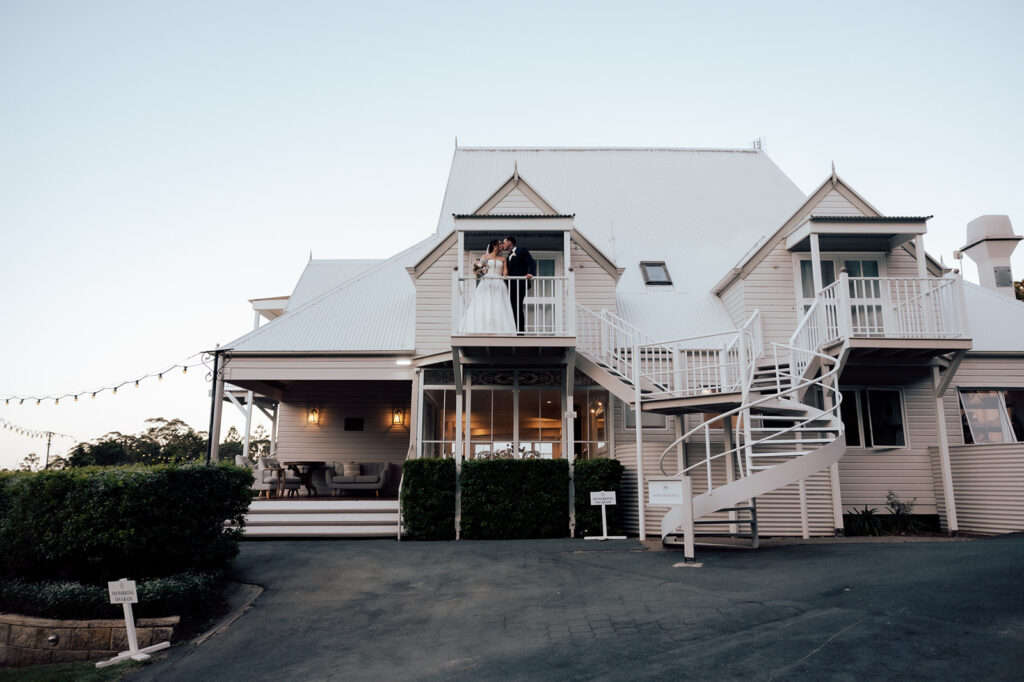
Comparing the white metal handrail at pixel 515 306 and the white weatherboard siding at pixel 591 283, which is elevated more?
the white weatherboard siding at pixel 591 283

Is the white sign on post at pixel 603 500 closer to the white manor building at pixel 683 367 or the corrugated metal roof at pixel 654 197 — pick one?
the white manor building at pixel 683 367

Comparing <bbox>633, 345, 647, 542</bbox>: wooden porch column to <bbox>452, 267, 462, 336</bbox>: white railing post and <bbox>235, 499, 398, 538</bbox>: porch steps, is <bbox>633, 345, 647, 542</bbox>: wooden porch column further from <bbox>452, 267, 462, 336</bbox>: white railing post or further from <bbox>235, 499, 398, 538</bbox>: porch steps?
<bbox>235, 499, 398, 538</bbox>: porch steps

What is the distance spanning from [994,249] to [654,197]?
8792 mm

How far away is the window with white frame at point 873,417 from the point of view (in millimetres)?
13258

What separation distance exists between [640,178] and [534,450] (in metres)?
10.4

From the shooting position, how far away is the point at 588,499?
37.3 feet

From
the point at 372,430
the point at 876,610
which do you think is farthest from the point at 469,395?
the point at 876,610

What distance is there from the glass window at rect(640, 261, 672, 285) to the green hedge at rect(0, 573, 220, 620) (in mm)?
11827

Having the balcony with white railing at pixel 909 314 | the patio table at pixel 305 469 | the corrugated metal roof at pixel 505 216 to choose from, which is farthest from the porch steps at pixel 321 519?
the balcony with white railing at pixel 909 314

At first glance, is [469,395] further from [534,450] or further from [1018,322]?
[1018,322]

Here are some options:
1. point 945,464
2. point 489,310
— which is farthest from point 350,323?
point 945,464

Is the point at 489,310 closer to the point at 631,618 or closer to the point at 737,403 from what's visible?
the point at 737,403

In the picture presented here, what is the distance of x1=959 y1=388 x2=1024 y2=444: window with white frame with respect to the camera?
44.5 ft

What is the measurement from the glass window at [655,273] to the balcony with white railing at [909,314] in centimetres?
401
